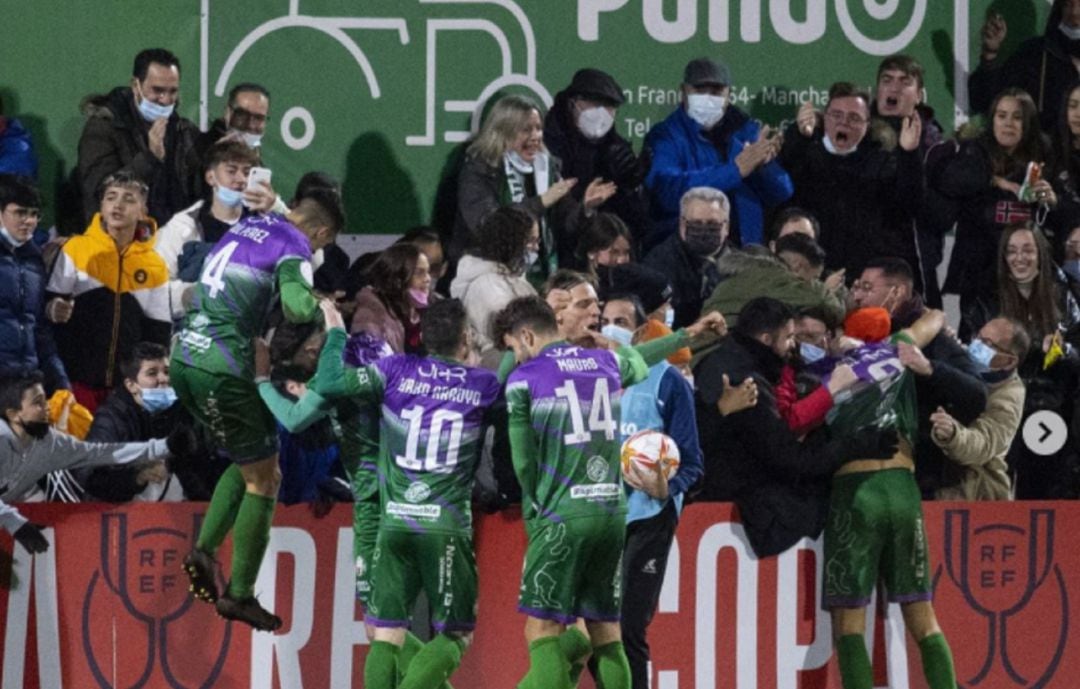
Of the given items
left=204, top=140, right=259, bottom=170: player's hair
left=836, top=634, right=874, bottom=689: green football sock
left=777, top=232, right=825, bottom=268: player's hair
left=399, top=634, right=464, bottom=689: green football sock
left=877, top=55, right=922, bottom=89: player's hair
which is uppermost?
left=877, top=55, right=922, bottom=89: player's hair

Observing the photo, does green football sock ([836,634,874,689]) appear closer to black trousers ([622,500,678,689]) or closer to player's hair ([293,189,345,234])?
black trousers ([622,500,678,689])

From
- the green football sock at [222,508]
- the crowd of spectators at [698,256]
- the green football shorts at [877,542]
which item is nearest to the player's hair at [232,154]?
the crowd of spectators at [698,256]

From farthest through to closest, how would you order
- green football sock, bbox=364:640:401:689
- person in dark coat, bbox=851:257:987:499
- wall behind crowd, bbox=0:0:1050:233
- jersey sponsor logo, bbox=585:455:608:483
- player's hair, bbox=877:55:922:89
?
wall behind crowd, bbox=0:0:1050:233, player's hair, bbox=877:55:922:89, person in dark coat, bbox=851:257:987:499, green football sock, bbox=364:640:401:689, jersey sponsor logo, bbox=585:455:608:483

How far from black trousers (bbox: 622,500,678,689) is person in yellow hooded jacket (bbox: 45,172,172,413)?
3056mm

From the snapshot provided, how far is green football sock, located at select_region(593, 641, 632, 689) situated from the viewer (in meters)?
12.1

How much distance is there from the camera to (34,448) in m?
12.8

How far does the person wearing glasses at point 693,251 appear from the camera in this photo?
14641 mm

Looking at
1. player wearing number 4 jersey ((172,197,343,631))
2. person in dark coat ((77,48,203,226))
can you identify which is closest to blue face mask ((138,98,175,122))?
person in dark coat ((77,48,203,226))

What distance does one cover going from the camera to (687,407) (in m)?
12.8

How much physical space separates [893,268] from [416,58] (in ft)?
12.5

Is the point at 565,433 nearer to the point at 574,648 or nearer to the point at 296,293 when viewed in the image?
the point at 574,648

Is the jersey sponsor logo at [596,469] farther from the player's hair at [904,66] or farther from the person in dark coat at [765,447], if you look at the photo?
the player's hair at [904,66]

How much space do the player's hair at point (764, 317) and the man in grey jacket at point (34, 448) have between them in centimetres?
304

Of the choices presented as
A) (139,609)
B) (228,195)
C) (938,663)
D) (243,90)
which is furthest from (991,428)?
(243,90)
